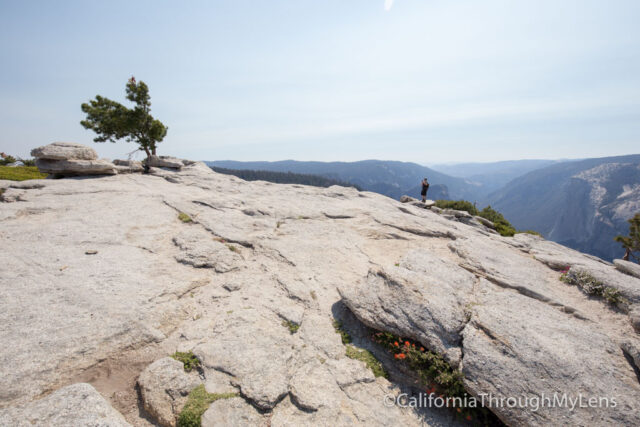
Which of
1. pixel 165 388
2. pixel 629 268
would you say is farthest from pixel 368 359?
pixel 629 268

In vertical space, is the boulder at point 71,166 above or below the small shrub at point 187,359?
above

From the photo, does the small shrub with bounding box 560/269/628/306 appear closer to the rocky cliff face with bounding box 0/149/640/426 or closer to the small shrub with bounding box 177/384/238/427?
the rocky cliff face with bounding box 0/149/640/426

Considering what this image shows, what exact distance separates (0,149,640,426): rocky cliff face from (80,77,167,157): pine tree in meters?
29.6

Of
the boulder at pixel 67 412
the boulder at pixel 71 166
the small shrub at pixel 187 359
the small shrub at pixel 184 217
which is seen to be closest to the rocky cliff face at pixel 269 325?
the boulder at pixel 67 412

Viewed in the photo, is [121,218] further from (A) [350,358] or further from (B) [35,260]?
(A) [350,358]

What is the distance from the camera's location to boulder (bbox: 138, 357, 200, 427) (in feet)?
23.0

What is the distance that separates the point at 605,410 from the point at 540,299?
5542 millimetres

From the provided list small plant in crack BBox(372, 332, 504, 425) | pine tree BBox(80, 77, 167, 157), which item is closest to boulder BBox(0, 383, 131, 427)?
small plant in crack BBox(372, 332, 504, 425)

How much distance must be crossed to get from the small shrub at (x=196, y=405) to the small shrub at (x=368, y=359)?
4574mm

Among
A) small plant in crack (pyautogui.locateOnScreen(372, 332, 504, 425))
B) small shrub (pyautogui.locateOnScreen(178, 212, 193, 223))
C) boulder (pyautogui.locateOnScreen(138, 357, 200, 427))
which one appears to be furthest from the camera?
small shrub (pyautogui.locateOnScreen(178, 212, 193, 223))

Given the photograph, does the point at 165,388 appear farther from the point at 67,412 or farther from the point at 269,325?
the point at 269,325

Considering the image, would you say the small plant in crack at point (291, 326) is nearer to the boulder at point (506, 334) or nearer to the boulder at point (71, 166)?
the boulder at point (506, 334)

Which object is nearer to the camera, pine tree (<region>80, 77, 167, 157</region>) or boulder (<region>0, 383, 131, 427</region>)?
boulder (<region>0, 383, 131, 427</region>)

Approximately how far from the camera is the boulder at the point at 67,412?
5953 mm
